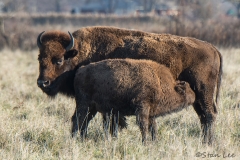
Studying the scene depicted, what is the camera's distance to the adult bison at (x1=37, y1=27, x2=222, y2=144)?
896 centimetres

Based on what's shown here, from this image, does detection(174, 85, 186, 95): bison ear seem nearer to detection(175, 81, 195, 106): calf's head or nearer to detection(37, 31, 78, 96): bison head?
detection(175, 81, 195, 106): calf's head

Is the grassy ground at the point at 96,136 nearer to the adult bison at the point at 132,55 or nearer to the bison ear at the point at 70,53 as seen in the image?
the adult bison at the point at 132,55

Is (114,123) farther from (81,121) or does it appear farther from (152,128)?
(152,128)

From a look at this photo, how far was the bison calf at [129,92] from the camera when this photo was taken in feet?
26.5

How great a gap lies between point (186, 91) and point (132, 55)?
1320 millimetres

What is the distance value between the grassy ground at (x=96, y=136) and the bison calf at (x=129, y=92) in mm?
364

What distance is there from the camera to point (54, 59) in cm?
917

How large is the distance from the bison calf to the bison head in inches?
33.9

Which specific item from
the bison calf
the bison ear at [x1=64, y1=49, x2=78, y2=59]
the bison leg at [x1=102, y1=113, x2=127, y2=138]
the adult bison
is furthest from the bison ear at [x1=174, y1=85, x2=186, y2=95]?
the bison ear at [x1=64, y1=49, x2=78, y2=59]

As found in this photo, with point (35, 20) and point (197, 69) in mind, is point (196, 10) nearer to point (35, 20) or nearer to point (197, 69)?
point (35, 20)

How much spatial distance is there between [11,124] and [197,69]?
337cm

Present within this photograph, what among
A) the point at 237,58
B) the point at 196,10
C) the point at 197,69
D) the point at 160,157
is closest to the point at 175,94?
the point at 197,69

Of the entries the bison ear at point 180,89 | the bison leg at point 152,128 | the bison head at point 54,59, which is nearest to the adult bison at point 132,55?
the bison head at point 54,59

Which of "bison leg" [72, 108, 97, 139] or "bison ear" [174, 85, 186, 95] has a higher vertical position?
"bison ear" [174, 85, 186, 95]
